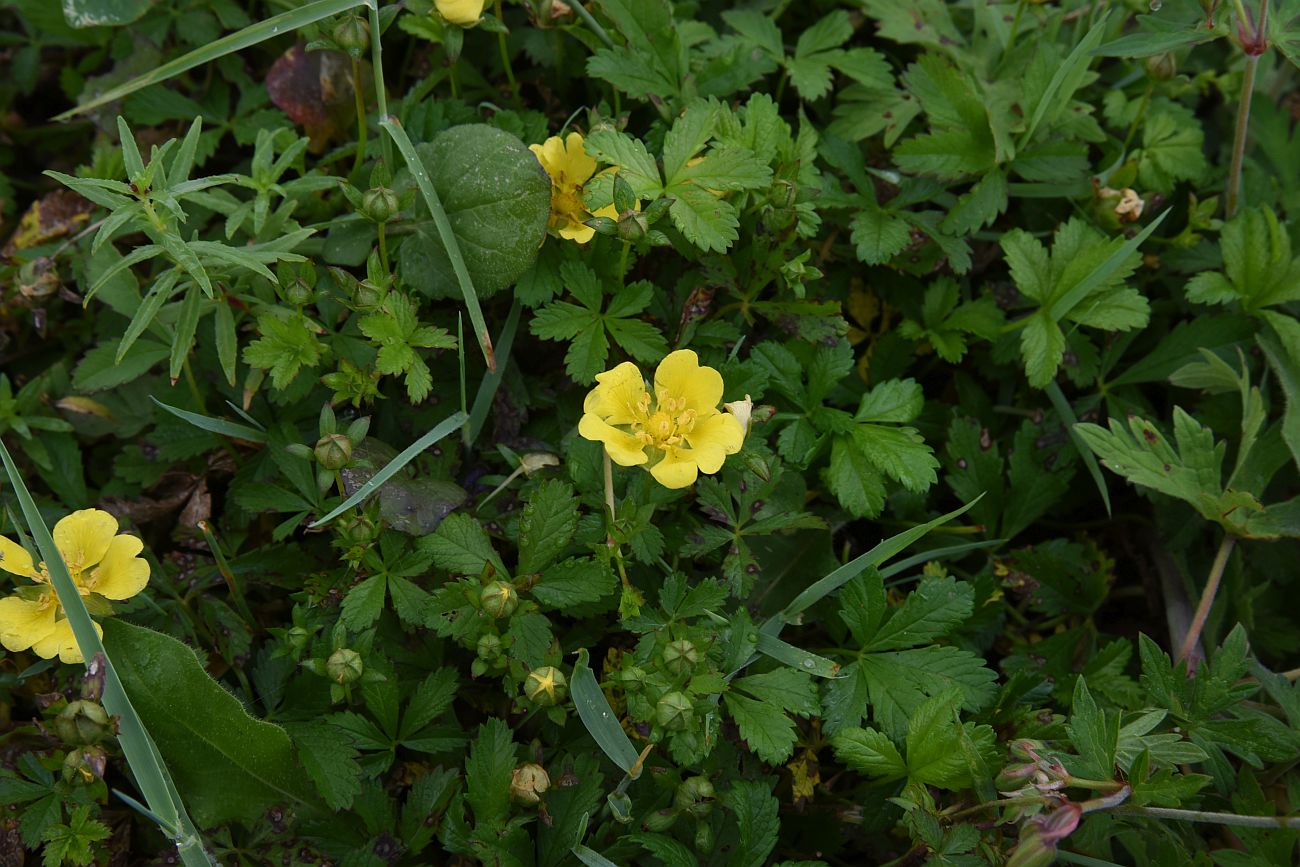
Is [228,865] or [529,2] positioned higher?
[529,2]

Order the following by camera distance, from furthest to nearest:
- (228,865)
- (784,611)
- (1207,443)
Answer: (1207,443) < (784,611) < (228,865)

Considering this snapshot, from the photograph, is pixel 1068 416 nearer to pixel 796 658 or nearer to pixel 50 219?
pixel 796 658

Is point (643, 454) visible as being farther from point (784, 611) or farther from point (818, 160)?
point (818, 160)

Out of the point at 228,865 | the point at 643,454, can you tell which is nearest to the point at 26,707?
the point at 228,865

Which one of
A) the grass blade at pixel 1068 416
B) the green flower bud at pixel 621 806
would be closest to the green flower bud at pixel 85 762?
the green flower bud at pixel 621 806

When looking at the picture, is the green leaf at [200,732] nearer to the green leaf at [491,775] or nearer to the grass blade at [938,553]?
the green leaf at [491,775]

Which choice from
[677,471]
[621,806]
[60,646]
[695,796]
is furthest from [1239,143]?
[60,646]
